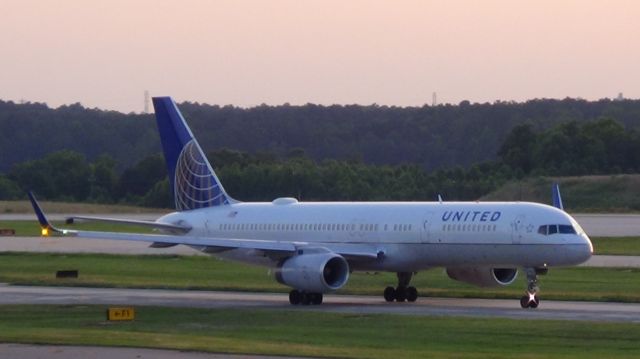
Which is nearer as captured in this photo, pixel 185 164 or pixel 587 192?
pixel 185 164

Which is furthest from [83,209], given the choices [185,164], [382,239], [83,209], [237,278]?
[382,239]

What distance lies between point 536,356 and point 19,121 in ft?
547

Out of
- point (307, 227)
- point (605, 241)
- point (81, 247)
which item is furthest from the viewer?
point (81, 247)

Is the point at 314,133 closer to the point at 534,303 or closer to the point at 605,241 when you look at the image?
the point at 605,241

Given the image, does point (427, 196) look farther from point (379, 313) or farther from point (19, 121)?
point (19, 121)

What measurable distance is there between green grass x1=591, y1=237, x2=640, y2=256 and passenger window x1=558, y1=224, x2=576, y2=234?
2494cm

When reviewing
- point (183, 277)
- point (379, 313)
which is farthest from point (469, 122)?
point (379, 313)

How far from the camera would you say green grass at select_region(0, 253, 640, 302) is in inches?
1678

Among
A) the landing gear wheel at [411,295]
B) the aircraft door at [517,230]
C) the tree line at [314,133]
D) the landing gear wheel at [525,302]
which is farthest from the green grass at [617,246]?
the tree line at [314,133]

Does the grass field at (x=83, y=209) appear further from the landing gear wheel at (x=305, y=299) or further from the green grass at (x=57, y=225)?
the landing gear wheel at (x=305, y=299)

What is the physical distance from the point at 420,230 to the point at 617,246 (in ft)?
95.4

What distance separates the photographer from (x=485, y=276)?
4016cm

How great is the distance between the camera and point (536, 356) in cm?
2517

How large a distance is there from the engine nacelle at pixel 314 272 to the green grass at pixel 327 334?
2.90 meters
